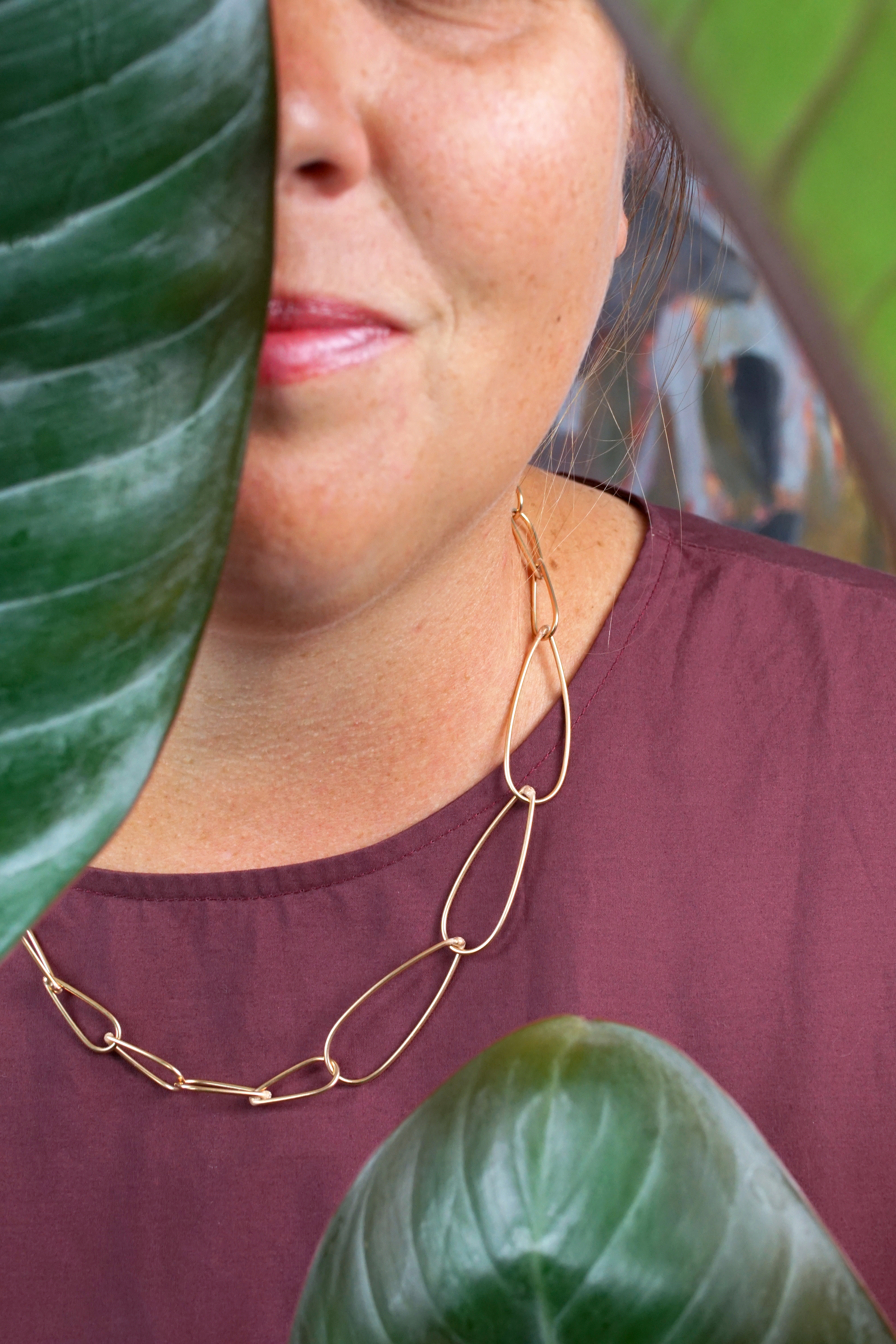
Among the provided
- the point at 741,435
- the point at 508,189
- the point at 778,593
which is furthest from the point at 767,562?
the point at 741,435

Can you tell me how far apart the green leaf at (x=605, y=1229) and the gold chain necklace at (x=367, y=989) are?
52 centimetres

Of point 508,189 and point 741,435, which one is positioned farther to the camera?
point 741,435

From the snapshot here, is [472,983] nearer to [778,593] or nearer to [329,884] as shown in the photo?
[329,884]

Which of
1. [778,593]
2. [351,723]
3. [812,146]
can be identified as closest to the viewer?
[812,146]

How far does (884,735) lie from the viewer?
2.55 ft

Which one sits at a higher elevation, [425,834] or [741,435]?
[741,435]

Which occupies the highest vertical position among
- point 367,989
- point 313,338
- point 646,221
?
point 646,221

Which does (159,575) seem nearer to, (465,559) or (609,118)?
(609,118)

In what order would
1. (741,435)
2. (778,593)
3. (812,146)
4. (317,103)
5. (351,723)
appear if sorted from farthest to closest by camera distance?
1. (741,435)
2. (778,593)
3. (351,723)
4. (317,103)
5. (812,146)

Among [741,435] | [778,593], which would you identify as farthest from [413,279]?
[741,435]

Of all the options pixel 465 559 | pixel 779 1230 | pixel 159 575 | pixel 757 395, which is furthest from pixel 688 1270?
pixel 757 395

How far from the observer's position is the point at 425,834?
2.31 ft

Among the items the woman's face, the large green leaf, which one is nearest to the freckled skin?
the woman's face

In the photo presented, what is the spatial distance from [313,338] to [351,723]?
1.03ft
